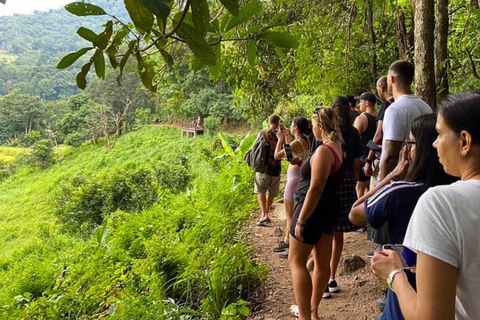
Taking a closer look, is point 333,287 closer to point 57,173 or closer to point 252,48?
point 252,48

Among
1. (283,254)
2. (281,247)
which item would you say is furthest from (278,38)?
(281,247)

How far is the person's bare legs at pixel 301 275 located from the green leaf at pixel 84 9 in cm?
183

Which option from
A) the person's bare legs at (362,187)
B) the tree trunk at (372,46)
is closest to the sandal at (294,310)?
the person's bare legs at (362,187)

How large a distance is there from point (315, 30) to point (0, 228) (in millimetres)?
17307

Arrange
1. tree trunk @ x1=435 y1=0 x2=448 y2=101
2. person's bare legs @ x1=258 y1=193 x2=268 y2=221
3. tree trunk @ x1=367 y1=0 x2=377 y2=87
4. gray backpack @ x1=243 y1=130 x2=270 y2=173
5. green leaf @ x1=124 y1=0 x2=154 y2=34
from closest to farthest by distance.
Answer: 1. green leaf @ x1=124 y1=0 x2=154 y2=34
2. tree trunk @ x1=435 y1=0 x2=448 y2=101
3. gray backpack @ x1=243 y1=130 x2=270 y2=173
4. person's bare legs @ x1=258 y1=193 x2=268 y2=221
5. tree trunk @ x1=367 y1=0 x2=377 y2=87

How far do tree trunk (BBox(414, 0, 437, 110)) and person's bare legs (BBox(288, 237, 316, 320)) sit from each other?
1.43m

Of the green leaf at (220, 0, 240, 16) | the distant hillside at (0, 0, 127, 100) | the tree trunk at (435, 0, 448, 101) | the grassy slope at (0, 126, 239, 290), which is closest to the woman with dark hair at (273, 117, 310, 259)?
the tree trunk at (435, 0, 448, 101)

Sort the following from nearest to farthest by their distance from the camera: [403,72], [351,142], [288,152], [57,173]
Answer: [403,72] → [351,142] → [288,152] → [57,173]

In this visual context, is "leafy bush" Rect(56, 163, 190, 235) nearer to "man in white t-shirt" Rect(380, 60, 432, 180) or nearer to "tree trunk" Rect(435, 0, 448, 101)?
"tree trunk" Rect(435, 0, 448, 101)

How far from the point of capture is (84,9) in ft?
2.97

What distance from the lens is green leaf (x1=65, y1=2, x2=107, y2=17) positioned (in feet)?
2.92

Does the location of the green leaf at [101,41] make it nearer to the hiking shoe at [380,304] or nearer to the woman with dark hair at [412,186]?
the woman with dark hair at [412,186]

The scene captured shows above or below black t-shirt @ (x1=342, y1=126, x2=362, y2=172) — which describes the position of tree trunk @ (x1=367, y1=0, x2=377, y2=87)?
above

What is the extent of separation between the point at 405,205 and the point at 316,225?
913 millimetres
